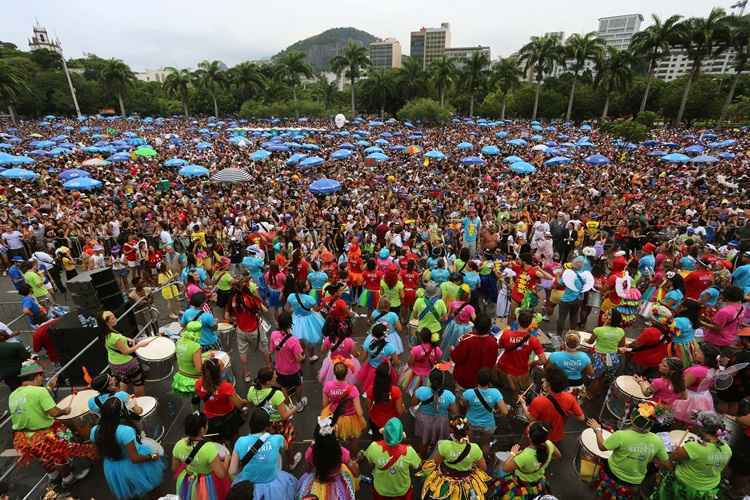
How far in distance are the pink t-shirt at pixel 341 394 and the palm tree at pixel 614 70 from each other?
55.3 m

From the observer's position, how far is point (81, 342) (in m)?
6.17

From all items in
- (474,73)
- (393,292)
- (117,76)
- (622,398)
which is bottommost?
(622,398)

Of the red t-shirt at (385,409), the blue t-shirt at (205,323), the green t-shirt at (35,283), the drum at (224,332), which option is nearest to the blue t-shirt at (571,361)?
the red t-shirt at (385,409)

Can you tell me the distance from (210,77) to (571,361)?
7063cm

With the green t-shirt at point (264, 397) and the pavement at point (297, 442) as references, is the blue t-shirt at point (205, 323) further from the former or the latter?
the green t-shirt at point (264, 397)

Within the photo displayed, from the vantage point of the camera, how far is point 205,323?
5828 millimetres

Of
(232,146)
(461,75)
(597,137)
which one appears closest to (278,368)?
(232,146)

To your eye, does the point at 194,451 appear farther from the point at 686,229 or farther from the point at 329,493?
the point at 686,229

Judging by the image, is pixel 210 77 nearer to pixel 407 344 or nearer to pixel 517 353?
pixel 407 344

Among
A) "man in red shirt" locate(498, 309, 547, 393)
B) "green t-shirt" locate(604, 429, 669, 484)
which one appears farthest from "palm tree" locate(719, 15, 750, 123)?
"green t-shirt" locate(604, 429, 669, 484)

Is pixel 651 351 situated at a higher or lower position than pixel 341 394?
lower

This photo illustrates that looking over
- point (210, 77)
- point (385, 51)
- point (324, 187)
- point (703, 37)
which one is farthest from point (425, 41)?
point (324, 187)

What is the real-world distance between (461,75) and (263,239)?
56503 mm

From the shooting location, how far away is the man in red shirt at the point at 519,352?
5.09m
